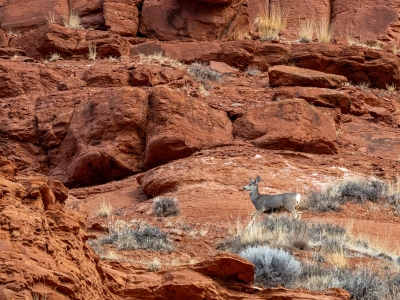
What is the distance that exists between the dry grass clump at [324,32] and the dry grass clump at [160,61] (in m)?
5.15

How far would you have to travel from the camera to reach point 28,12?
989 inches

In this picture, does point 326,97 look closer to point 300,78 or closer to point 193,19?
point 300,78

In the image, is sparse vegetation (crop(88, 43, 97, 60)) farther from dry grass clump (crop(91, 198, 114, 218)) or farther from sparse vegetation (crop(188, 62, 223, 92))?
dry grass clump (crop(91, 198, 114, 218))

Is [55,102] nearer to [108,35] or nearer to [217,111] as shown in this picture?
[217,111]

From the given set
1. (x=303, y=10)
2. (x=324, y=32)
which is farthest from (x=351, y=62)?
(x=303, y=10)

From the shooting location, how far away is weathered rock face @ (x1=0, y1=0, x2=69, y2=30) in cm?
2477

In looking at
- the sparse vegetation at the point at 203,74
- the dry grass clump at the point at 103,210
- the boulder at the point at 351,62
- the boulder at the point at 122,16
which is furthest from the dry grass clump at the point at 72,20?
the dry grass clump at the point at 103,210

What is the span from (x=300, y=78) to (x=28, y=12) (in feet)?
32.6

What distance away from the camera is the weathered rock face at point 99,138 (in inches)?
648

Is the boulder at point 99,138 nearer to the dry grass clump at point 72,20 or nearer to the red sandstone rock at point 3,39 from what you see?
the red sandstone rock at point 3,39

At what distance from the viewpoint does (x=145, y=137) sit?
1678 cm

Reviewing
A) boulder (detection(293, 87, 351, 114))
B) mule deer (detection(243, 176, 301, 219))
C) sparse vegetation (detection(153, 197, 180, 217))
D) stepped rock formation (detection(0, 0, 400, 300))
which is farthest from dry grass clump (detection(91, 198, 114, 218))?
boulder (detection(293, 87, 351, 114))

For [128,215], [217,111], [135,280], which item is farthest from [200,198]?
[135,280]

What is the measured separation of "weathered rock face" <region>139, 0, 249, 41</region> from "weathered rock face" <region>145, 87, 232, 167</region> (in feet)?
23.9
